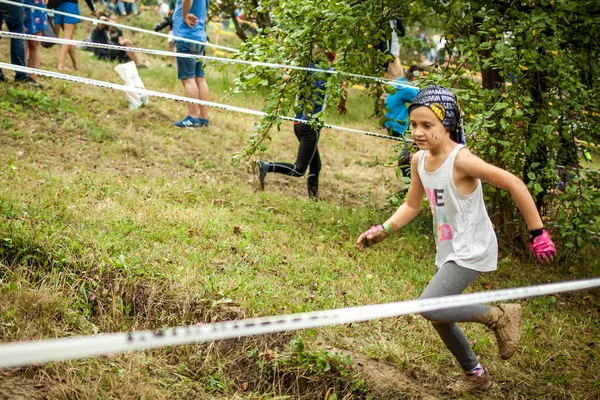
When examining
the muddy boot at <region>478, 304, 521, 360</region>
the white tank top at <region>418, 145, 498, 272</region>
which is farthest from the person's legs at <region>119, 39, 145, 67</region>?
the muddy boot at <region>478, 304, 521, 360</region>

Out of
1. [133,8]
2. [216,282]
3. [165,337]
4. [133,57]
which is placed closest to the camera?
[165,337]

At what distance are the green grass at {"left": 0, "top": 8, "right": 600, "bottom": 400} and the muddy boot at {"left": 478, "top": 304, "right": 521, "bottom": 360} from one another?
468mm

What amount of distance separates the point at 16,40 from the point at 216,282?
19.0 ft

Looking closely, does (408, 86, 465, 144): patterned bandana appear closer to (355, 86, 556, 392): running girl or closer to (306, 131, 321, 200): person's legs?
(355, 86, 556, 392): running girl

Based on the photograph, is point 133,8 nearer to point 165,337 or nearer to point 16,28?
point 16,28

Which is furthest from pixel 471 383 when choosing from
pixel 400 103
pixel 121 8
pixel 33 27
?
pixel 121 8

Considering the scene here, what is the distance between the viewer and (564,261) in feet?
19.4

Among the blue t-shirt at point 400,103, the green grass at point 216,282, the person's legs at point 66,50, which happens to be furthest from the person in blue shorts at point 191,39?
the person's legs at point 66,50

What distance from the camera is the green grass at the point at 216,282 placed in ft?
12.3

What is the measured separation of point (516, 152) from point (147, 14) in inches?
651

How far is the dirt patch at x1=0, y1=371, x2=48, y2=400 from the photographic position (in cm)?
337

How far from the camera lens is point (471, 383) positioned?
12.1 feet

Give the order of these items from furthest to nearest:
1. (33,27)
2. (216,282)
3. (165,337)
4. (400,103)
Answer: (33,27) → (400,103) → (216,282) → (165,337)

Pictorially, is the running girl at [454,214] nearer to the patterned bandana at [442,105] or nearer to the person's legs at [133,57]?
the patterned bandana at [442,105]
